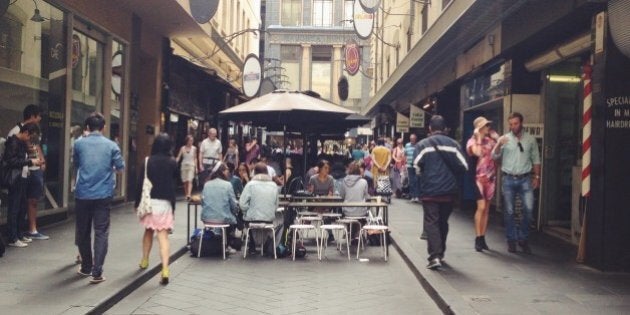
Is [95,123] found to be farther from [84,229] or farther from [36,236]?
[36,236]

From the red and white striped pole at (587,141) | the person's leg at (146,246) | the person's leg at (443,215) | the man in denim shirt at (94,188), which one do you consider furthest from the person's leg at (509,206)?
the man in denim shirt at (94,188)

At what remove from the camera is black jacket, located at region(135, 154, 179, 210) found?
7882 mm

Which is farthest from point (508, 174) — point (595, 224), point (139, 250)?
point (139, 250)

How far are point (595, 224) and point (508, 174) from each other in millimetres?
1730

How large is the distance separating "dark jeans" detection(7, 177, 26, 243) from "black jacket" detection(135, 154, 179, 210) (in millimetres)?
2453

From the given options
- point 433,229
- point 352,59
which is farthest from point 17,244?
point 352,59

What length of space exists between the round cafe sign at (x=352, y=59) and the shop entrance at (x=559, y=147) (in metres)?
19.4

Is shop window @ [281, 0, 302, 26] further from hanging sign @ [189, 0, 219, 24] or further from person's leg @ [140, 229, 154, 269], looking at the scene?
person's leg @ [140, 229, 154, 269]

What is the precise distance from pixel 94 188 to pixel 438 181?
4.23 metres

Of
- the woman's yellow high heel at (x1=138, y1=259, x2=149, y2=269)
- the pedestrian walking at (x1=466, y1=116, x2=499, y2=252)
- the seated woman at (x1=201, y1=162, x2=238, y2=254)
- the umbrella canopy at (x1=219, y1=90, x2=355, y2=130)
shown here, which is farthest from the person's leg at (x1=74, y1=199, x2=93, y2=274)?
the pedestrian walking at (x1=466, y1=116, x2=499, y2=252)

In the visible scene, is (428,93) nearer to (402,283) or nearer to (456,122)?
(456,122)

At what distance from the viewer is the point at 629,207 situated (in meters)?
8.19

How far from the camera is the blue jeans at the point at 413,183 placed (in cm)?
1898

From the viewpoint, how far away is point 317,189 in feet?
39.3
